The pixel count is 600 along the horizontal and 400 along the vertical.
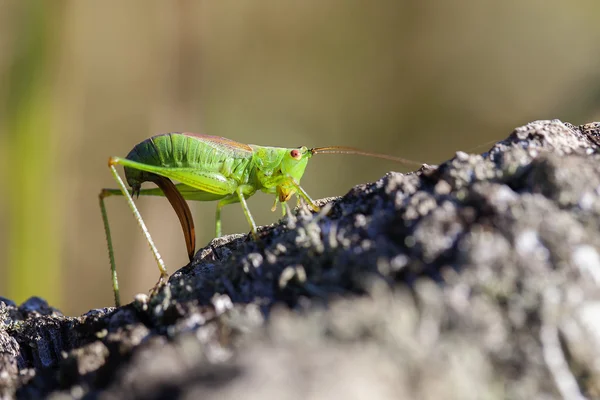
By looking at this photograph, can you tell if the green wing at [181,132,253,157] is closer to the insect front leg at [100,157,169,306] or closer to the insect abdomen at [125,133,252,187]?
the insect abdomen at [125,133,252,187]

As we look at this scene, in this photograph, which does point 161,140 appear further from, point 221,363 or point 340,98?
point 340,98

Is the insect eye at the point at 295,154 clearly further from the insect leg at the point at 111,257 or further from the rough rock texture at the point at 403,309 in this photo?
the rough rock texture at the point at 403,309

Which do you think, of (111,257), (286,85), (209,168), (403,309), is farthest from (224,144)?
(286,85)

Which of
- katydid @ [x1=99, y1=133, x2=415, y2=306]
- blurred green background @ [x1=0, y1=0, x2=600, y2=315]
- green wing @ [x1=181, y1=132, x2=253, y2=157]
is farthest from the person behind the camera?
blurred green background @ [x1=0, y1=0, x2=600, y2=315]

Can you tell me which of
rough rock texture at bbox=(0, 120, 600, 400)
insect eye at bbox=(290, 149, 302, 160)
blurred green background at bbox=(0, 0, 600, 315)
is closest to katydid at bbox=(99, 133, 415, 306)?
insect eye at bbox=(290, 149, 302, 160)

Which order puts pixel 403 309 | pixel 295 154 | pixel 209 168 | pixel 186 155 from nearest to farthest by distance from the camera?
1. pixel 403 309
2. pixel 186 155
3. pixel 209 168
4. pixel 295 154

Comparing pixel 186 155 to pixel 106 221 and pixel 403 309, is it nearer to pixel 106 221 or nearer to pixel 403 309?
pixel 106 221

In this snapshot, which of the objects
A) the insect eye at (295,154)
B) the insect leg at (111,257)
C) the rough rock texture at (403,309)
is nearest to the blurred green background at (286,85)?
the insect leg at (111,257)

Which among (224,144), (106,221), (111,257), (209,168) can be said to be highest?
(224,144)
